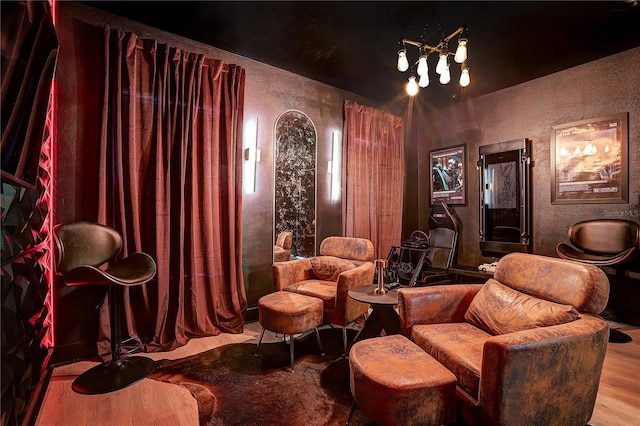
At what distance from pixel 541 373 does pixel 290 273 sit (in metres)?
2.26

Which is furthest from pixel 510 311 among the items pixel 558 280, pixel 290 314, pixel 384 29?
pixel 384 29

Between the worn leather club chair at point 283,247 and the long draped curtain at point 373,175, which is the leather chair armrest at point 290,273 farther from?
the long draped curtain at point 373,175

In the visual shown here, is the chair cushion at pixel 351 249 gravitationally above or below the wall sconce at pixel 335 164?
below

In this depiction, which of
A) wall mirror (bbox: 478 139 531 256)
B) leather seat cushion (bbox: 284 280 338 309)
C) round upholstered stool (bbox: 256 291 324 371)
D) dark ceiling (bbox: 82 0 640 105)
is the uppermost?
dark ceiling (bbox: 82 0 640 105)

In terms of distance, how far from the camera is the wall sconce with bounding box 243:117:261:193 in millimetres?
3680

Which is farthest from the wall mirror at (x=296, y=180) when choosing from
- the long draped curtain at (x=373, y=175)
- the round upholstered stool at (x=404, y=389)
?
the round upholstered stool at (x=404, y=389)

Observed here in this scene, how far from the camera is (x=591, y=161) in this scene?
3775 millimetres

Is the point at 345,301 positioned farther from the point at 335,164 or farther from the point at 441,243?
the point at 441,243

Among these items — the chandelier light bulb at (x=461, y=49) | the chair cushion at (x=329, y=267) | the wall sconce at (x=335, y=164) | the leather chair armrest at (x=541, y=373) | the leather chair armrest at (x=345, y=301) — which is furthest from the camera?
the wall sconce at (x=335, y=164)

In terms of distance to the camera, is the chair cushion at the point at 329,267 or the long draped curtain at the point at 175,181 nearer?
the long draped curtain at the point at 175,181

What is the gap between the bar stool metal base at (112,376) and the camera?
2.20 meters

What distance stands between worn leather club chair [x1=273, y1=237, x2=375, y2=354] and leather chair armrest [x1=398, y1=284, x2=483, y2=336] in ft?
2.24

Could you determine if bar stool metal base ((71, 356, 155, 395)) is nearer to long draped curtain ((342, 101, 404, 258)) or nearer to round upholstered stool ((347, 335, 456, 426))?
round upholstered stool ((347, 335, 456, 426))


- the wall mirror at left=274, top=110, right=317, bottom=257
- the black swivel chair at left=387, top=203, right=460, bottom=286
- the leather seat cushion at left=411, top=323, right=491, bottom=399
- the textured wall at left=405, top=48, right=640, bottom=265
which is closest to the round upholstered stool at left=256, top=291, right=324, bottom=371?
the leather seat cushion at left=411, top=323, right=491, bottom=399
